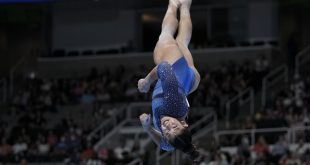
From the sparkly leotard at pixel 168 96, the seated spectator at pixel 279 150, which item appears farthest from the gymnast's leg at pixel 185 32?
the seated spectator at pixel 279 150

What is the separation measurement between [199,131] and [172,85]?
12.3 metres

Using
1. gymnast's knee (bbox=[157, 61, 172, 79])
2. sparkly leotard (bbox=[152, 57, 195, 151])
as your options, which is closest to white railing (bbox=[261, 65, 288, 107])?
sparkly leotard (bbox=[152, 57, 195, 151])

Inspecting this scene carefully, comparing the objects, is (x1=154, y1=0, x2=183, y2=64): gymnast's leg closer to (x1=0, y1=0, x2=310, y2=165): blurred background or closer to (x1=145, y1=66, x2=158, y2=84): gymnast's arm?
(x1=145, y1=66, x2=158, y2=84): gymnast's arm

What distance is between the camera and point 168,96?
22.6 ft

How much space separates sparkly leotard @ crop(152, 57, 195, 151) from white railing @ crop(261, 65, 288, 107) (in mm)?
12651

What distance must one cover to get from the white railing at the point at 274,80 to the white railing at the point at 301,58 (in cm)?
33

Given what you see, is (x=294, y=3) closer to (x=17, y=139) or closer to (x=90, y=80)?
(x=90, y=80)

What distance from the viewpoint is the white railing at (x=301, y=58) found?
21.2m

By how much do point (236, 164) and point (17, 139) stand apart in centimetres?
705

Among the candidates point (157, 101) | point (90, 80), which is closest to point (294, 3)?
point (90, 80)

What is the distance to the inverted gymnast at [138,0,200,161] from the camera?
666cm

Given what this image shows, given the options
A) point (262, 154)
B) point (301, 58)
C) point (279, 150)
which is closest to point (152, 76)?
point (262, 154)

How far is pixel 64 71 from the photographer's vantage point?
2538 cm

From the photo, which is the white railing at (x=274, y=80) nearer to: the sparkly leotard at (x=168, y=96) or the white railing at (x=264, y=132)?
the white railing at (x=264, y=132)
